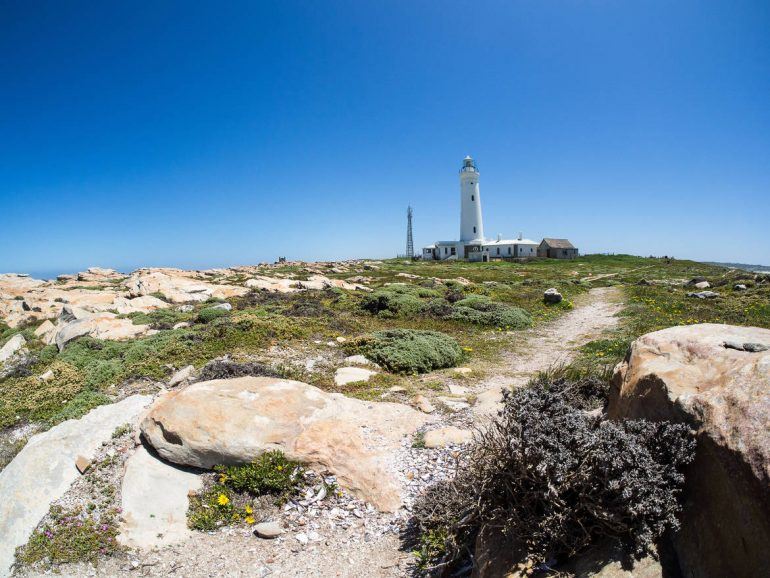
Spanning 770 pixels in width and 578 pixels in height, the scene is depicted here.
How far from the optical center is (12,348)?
16906 millimetres

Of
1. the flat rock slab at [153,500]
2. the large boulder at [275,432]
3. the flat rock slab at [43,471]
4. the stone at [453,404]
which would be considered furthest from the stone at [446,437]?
the flat rock slab at [43,471]

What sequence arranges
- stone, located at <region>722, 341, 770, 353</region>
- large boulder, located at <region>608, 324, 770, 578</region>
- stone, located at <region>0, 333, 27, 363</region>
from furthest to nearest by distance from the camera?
stone, located at <region>0, 333, 27, 363</region> < stone, located at <region>722, 341, 770, 353</region> < large boulder, located at <region>608, 324, 770, 578</region>

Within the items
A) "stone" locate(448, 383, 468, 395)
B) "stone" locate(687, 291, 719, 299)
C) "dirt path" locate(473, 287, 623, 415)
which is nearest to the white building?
"stone" locate(687, 291, 719, 299)

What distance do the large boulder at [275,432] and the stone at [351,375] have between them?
3262 mm

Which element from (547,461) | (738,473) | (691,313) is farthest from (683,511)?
(691,313)

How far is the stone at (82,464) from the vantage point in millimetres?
7363

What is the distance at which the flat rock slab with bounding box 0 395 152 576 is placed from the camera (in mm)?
6402

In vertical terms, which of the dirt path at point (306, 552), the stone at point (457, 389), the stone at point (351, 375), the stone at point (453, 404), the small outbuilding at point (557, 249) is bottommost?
the dirt path at point (306, 552)

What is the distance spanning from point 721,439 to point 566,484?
1.35 meters

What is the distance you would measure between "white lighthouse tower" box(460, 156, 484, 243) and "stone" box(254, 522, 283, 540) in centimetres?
8542

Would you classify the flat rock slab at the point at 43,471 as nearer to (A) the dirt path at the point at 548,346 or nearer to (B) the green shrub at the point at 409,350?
(B) the green shrub at the point at 409,350

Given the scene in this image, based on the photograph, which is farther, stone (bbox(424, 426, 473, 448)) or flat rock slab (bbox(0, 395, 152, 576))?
stone (bbox(424, 426, 473, 448))

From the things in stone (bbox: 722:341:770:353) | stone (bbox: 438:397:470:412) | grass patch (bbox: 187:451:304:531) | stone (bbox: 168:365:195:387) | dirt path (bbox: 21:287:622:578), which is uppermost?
stone (bbox: 722:341:770:353)

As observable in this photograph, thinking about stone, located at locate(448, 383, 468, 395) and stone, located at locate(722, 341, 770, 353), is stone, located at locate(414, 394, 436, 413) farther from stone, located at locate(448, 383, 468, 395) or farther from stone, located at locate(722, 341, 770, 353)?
stone, located at locate(722, 341, 770, 353)
